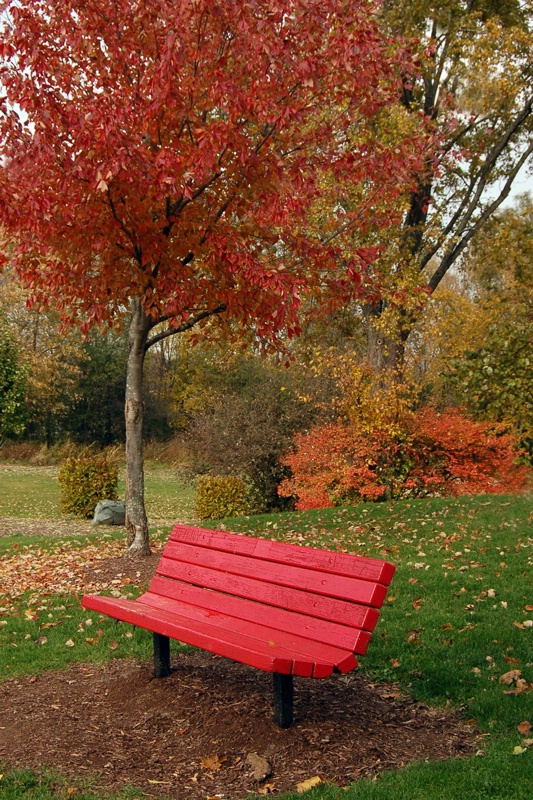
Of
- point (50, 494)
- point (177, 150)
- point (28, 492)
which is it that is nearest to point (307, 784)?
point (177, 150)

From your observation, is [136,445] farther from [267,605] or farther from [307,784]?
[307,784]

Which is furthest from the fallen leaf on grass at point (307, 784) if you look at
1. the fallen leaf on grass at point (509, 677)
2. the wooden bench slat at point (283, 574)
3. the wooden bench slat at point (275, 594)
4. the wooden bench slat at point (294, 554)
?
the fallen leaf on grass at point (509, 677)

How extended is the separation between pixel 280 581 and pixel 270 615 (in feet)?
0.65

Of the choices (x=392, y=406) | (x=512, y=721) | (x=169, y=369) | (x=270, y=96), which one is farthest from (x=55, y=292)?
(x=169, y=369)

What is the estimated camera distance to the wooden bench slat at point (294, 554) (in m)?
3.76

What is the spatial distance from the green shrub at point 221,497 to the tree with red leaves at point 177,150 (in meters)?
7.06

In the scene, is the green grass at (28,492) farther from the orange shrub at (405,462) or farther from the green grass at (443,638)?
the green grass at (443,638)

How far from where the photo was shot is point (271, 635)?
401cm

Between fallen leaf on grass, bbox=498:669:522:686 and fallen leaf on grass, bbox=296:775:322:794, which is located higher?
fallen leaf on grass, bbox=296:775:322:794

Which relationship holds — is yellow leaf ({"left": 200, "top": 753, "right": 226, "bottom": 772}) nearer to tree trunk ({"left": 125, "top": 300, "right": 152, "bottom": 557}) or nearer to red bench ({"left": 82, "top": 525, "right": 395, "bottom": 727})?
red bench ({"left": 82, "top": 525, "right": 395, "bottom": 727})

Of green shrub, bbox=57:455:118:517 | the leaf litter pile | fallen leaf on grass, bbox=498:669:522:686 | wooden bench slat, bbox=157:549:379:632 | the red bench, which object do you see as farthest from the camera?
green shrub, bbox=57:455:118:517

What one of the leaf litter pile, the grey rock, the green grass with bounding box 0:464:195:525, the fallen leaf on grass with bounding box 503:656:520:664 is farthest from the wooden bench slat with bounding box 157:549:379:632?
the green grass with bounding box 0:464:195:525

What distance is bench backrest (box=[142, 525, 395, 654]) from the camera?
377 centimetres

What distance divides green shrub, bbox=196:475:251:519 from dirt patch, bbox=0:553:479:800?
9.85 metres
